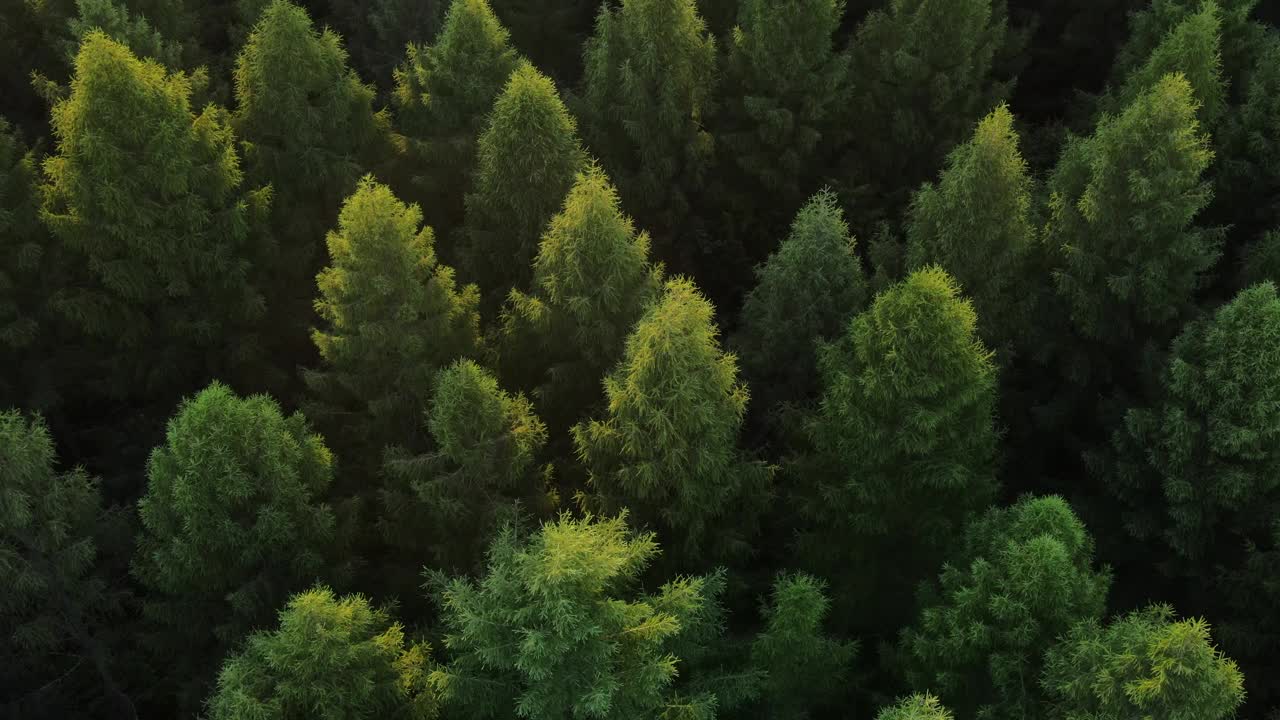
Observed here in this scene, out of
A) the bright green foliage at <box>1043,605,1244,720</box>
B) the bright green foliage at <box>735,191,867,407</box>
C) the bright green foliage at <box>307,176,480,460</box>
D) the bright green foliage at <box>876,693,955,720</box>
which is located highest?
the bright green foliage at <box>735,191,867,407</box>

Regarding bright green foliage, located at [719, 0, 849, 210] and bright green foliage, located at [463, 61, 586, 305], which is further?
bright green foliage, located at [719, 0, 849, 210]

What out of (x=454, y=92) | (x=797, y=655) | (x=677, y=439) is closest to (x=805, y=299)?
(x=677, y=439)

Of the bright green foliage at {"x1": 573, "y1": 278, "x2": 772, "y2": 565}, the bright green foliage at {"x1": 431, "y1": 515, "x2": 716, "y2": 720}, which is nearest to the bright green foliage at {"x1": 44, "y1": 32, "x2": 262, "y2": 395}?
the bright green foliage at {"x1": 573, "y1": 278, "x2": 772, "y2": 565}

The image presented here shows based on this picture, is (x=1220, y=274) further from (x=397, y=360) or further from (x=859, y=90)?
(x=397, y=360)

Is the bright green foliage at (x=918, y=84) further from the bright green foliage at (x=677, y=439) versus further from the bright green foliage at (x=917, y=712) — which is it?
the bright green foliage at (x=917, y=712)

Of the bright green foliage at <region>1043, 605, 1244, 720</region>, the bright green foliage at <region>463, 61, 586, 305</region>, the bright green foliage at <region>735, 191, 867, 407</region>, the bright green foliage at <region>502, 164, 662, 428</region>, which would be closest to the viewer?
the bright green foliage at <region>1043, 605, 1244, 720</region>

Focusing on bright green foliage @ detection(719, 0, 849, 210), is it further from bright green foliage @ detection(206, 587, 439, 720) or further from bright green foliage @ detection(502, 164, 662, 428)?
bright green foliage @ detection(206, 587, 439, 720)
